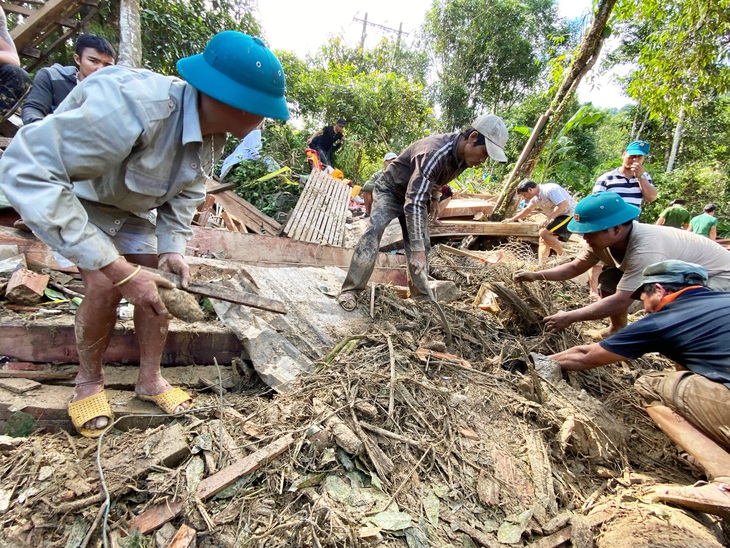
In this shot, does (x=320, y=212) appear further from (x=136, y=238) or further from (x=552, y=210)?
(x=136, y=238)

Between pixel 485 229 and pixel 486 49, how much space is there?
17.3 metres

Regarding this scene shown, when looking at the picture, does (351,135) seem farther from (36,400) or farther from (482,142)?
(36,400)

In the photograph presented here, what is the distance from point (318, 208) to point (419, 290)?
12.7 ft

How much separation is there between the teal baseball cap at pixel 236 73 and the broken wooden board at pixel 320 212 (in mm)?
3782

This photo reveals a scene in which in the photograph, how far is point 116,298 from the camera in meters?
1.68

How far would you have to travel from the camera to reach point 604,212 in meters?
3.00

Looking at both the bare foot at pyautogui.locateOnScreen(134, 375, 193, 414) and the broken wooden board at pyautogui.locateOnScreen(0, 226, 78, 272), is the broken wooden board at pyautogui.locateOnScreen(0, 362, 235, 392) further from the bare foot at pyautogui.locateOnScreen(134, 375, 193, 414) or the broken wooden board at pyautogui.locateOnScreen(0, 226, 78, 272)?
the broken wooden board at pyautogui.locateOnScreen(0, 226, 78, 272)

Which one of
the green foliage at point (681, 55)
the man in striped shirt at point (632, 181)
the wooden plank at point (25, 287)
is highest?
the green foliage at point (681, 55)

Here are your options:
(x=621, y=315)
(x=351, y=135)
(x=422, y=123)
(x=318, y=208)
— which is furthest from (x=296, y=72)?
(x=621, y=315)

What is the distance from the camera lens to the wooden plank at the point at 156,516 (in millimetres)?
1406

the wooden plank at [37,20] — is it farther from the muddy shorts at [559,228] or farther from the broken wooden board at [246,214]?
the muddy shorts at [559,228]

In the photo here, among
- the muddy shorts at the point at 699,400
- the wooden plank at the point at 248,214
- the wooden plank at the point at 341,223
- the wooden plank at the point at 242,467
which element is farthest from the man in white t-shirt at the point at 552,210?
the wooden plank at the point at 242,467

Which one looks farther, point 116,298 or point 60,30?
point 60,30

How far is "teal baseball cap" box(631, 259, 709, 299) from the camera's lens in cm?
245
